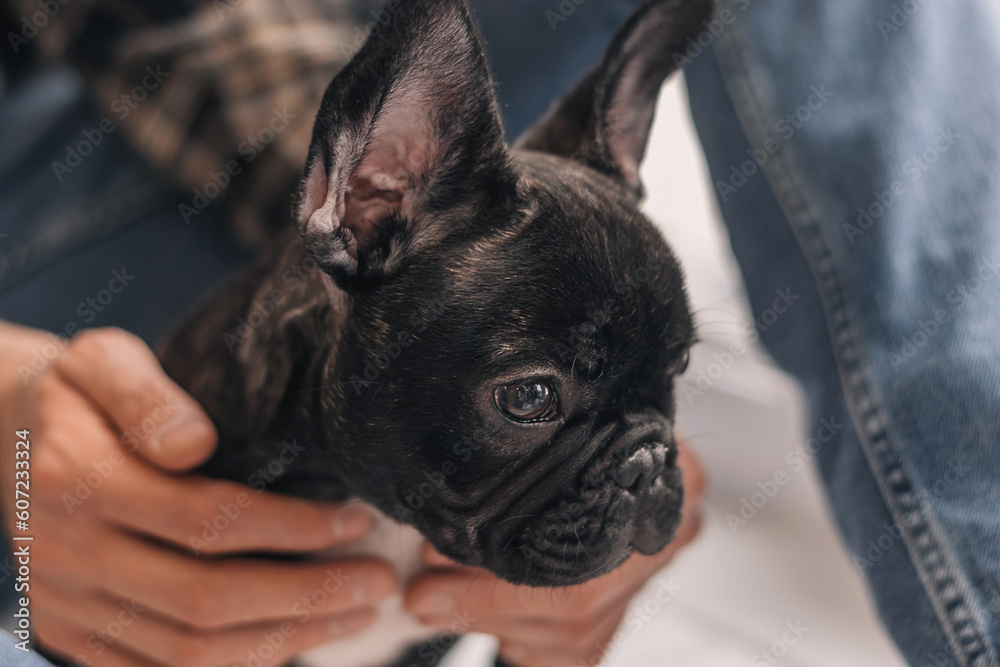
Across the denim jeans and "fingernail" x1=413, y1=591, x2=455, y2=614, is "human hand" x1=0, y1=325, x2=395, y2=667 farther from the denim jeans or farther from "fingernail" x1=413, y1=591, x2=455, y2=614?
the denim jeans

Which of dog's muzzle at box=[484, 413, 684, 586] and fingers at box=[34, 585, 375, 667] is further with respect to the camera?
fingers at box=[34, 585, 375, 667]

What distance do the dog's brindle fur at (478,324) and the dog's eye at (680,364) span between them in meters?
0.01

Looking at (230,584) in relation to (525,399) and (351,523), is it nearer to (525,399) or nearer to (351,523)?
(351,523)

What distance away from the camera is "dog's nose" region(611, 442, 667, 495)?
965mm

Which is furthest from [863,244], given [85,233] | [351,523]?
[85,233]

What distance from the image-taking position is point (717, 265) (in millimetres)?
2342

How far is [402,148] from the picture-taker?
90cm

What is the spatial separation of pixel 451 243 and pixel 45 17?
59.0 inches

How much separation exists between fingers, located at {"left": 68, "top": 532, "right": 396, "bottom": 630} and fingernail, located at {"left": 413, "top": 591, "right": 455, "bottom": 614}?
2.1 inches

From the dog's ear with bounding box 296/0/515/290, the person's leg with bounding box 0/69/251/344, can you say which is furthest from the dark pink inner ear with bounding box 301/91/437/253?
the person's leg with bounding box 0/69/251/344

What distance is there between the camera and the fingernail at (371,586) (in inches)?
47.6

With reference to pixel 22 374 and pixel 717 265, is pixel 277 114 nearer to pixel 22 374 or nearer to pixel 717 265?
pixel 22 374

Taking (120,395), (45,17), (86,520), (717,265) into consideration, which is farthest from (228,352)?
(717,265)

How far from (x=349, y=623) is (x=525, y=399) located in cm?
64
